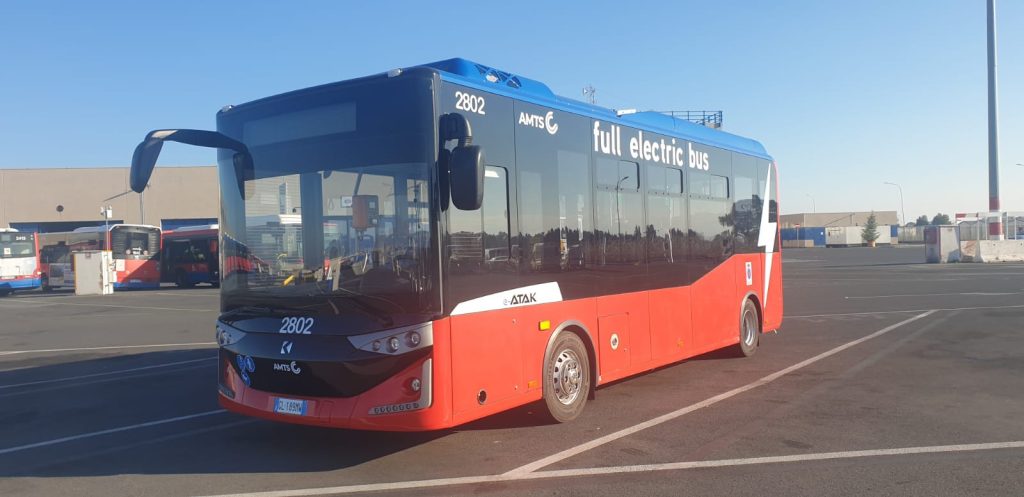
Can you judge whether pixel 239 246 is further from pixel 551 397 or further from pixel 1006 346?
pixel 1006 346

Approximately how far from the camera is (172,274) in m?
40.0

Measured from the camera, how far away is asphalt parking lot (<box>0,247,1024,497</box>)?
229 inches

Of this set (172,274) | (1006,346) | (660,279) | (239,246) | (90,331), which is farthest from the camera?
(172,274)

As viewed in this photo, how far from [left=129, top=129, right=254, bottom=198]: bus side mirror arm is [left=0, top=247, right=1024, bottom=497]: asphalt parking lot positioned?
242 cm

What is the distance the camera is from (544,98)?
7.59 meters

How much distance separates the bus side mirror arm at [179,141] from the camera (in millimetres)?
5934

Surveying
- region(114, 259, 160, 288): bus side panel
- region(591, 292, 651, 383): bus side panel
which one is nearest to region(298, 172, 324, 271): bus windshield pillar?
region(591, 292, 651, 383): bus side panel

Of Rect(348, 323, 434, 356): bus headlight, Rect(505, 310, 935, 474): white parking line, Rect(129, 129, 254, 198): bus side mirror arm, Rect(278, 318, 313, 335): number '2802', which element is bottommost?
Rect(505, 310, 935, 474): white parking line

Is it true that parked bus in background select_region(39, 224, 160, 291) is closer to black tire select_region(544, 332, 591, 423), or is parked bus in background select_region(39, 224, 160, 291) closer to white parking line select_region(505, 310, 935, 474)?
white parking line select_region(505, 310, 935, 474)

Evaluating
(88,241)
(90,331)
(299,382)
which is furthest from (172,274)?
(299,382)

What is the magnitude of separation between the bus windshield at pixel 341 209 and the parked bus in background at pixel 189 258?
35.0 metres

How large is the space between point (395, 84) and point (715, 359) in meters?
7.58

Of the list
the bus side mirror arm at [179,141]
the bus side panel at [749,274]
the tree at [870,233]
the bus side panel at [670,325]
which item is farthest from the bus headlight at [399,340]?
the tree at [870,233]

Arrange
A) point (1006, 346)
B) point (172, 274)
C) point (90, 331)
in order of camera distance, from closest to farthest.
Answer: point (1006, 346), point (90, 331), point (172, 274)
